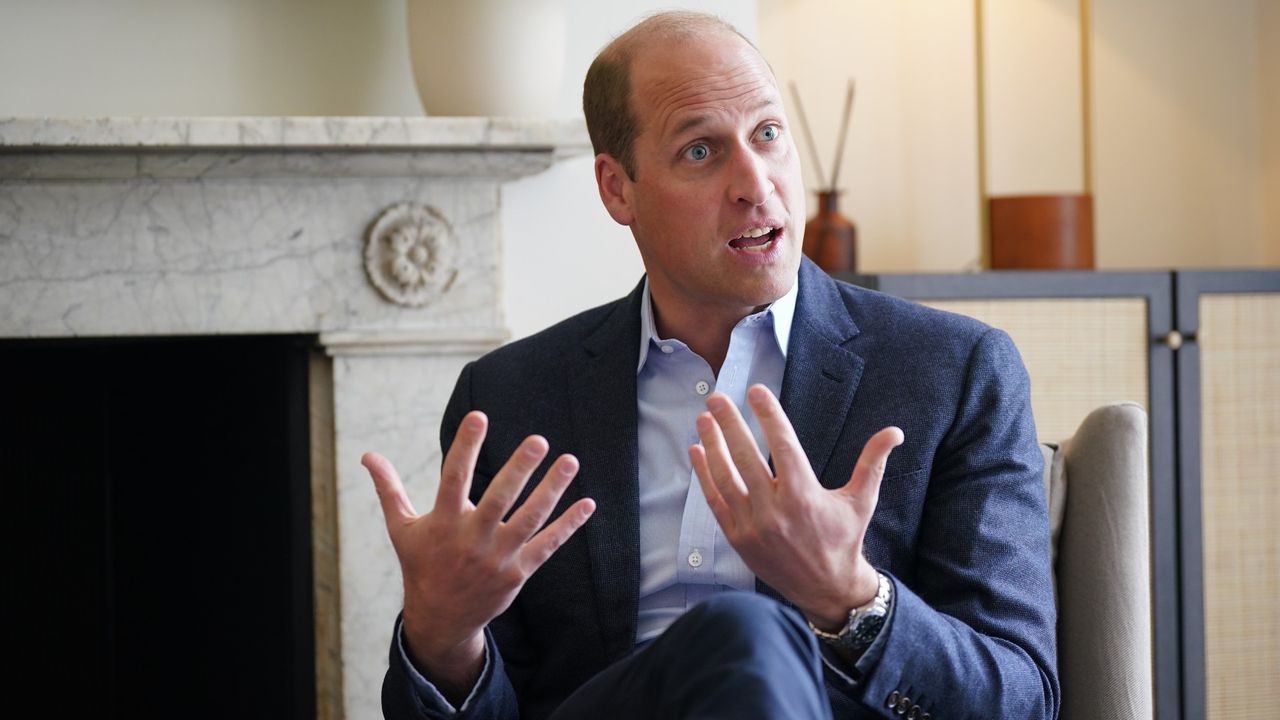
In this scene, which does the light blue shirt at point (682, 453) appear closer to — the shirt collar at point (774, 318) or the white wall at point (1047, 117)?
the shirt collar at point (774, 318)

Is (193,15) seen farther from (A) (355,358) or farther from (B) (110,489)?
(B) (110,489)

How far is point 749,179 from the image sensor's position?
A: 137 cm

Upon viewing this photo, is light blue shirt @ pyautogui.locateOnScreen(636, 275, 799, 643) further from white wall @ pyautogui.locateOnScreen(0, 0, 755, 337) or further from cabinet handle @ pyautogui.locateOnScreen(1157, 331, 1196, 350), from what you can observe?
cabinet handle @ pyautogui.locateOnScreen(1157, 331, 1196, 350)

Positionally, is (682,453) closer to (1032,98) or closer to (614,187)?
(614,187)

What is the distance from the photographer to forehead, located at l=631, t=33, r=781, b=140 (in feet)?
4.62

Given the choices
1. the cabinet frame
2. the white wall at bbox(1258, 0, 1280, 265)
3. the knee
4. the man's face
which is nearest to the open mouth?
the man's face

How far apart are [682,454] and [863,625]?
1.19 feet

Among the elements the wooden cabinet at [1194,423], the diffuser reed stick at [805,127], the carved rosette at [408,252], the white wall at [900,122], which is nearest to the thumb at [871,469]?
the carved rosette at [408,252]

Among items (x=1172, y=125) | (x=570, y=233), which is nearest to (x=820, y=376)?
(x=570, y=233)

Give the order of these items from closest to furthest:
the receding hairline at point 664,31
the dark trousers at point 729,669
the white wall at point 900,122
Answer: the dark trousers at point 729,669
the receding hairline at point 664,31
the white wall at point 900,122

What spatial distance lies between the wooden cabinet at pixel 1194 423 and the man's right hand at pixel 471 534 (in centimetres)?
150

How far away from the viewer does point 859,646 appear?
3.70 feet

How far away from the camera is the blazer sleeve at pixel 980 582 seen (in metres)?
1.14

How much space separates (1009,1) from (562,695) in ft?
6.76
